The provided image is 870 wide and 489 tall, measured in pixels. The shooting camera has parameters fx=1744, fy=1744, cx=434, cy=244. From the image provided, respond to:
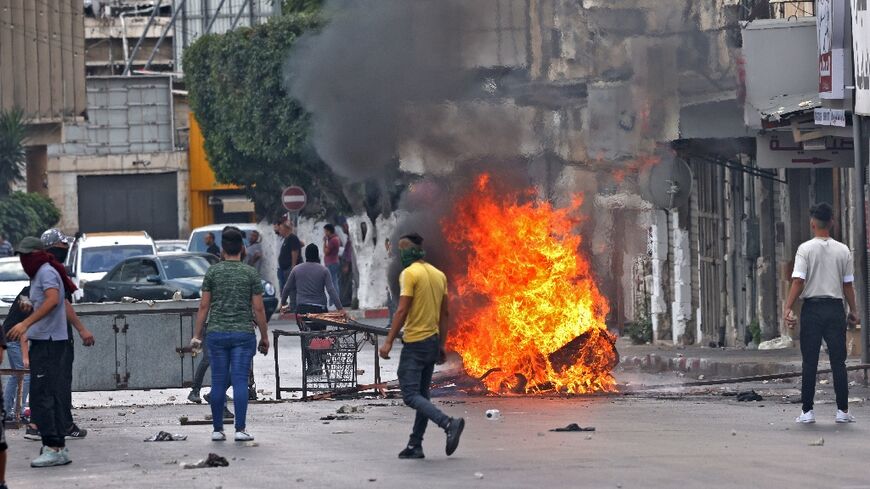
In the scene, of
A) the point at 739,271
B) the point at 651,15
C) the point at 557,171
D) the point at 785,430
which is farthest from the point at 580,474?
the point at 739,271

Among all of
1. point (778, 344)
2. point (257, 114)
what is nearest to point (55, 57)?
point (257, 114)

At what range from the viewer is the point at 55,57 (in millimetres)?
52000

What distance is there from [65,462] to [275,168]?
30585mm

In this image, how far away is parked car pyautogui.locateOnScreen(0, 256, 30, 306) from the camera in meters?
27.6

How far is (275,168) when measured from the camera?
41562 mm

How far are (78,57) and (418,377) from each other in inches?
1716

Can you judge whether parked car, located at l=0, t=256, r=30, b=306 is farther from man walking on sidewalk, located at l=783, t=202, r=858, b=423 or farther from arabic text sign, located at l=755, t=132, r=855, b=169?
man walking on sidewalk, located at l=783, t=202, r=858, b=423

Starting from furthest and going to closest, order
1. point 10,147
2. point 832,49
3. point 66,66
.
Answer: point 66,66, point 10,147, point 832,49

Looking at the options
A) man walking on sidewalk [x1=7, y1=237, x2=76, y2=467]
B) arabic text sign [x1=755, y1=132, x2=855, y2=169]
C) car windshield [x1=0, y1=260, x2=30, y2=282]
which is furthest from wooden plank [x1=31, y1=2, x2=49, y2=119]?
man walking on sidewalk [x1=7, y1=237, x2=76, y2=467]

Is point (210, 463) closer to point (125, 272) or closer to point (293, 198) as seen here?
point (125, 272)

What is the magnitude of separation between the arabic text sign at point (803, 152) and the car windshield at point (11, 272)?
1400cm

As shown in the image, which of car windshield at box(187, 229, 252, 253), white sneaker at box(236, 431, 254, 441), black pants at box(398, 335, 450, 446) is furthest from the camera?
car windshield at box(187, 229, 252, 253)

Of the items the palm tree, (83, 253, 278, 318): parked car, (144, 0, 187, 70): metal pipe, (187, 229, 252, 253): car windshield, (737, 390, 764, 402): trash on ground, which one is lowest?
(737, 390, 764, 402): trash on ground

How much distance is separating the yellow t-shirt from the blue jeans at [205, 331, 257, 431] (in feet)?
4.69
